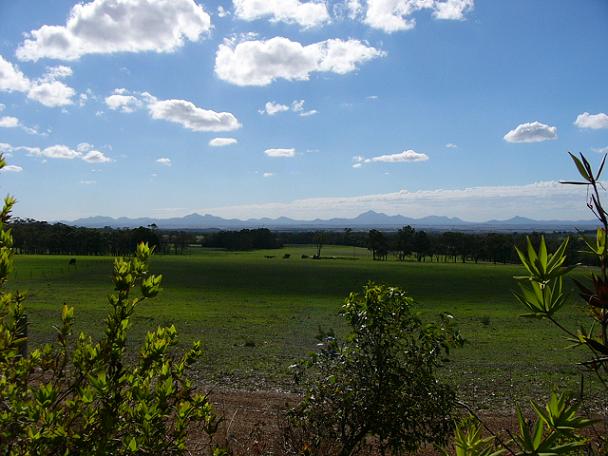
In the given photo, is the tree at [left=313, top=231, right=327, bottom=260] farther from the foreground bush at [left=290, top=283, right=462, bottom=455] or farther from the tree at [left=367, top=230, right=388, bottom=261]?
the foreground bush at [left=290, top=283, right=462, bottom=455]

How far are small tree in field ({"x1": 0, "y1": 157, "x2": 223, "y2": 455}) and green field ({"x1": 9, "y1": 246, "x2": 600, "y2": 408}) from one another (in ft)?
2.05

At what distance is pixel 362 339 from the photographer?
4.41 meters

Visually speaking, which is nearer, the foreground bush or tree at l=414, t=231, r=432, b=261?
the foreground bush

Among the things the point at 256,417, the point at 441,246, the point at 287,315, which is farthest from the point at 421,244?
the point at 256,417

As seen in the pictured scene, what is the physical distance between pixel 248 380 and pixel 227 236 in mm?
127849

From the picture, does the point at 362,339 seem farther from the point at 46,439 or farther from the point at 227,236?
the point at 227,236

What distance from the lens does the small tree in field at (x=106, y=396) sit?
5.62 feet

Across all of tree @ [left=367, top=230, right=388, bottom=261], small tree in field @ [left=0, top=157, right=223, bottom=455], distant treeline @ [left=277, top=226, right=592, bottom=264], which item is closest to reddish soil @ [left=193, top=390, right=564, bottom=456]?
small tree in field @ [left=0, top=157, right=223, bottom=455]

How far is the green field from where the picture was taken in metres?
14.5

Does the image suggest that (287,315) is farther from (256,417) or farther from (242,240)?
(242,240)

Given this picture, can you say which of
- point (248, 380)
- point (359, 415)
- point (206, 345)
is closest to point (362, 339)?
point (359, 415)

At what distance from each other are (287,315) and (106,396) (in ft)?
96.8

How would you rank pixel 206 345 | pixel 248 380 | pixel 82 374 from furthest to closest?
pixel 206 345 < pixel 248 380 < pixel 82 374

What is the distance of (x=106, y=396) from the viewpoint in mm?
1780
